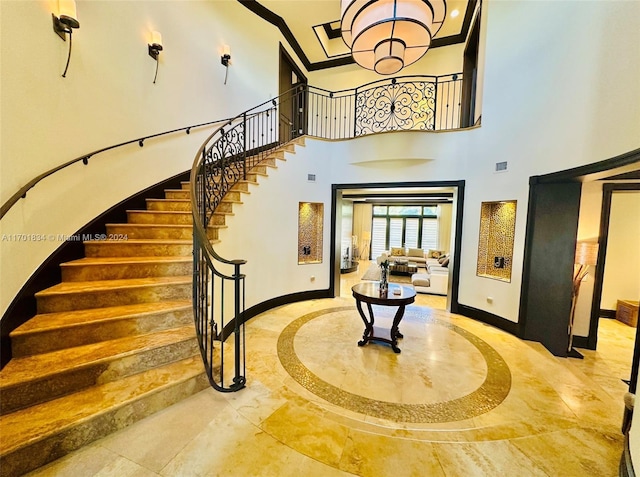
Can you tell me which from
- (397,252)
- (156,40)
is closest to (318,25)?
(156,40)

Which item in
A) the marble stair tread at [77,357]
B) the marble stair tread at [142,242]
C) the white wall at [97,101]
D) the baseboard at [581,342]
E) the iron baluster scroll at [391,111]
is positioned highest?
the iron baluster scroll at [391,111]

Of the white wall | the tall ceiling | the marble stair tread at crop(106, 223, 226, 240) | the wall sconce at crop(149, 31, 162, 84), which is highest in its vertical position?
the tall ceiling

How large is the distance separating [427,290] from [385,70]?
5.06 m

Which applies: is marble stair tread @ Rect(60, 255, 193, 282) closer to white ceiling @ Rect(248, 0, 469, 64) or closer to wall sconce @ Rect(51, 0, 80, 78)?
wall sconce @ Rect(51, 0, 80, 78)

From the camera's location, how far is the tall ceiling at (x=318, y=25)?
17.7 ft

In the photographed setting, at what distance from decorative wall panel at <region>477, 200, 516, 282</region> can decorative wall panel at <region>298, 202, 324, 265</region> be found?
2904 mm

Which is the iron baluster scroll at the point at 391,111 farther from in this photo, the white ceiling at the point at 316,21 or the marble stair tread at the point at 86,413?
the marble stair tread at the point at 86,413

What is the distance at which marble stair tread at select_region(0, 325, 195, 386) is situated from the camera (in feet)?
5.14

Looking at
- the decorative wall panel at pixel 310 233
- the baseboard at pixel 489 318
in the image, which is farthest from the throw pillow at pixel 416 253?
the decorative wall panel at pixel 310 233

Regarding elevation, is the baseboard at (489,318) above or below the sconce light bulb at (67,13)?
below

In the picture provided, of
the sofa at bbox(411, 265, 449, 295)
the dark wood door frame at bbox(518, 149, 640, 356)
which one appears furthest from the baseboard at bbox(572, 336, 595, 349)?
the sofa at bbox(411, 265, 449, 295)

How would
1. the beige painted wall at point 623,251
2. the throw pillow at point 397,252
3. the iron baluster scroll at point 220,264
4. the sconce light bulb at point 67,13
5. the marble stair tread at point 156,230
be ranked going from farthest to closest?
the throw pillow at point 397,252 < the beige painted wall at point 623,251 < the marble stair tread at point 156,230 < the sconce light bulb at point 67,13 < the iron baluster scroll at point 220,264

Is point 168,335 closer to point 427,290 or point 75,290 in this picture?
point 75,290

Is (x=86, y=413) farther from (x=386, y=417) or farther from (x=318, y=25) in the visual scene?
(x=318, y=25)
